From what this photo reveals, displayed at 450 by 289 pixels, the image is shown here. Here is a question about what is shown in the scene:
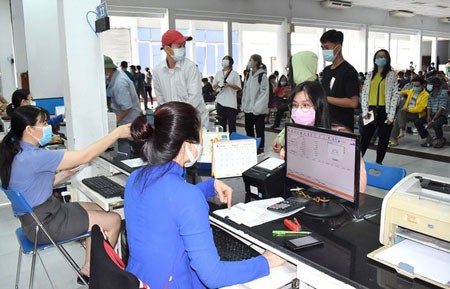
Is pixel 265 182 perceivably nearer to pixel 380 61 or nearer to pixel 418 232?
pixel 418 232

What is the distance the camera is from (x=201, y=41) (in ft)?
42.4

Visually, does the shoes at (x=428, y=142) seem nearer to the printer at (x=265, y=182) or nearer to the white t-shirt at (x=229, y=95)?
the white t-shirt at (x=229, y=95)

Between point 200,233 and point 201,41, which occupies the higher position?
point 201,41

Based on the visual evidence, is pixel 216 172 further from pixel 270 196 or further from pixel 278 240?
pixel 278 240

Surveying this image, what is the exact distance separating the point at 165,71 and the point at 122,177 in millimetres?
1088

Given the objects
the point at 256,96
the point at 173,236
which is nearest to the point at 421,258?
the point at 173,236

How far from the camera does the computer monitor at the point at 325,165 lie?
146 cm

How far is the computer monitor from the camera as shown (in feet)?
4.78

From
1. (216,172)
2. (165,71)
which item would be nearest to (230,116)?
(165,71)

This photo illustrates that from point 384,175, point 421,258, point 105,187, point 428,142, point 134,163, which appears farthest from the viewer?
point 428,142

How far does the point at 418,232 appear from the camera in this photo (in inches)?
49.9

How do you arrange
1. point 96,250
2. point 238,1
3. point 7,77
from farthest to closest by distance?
point 238,1, point 7,77, point 96,250

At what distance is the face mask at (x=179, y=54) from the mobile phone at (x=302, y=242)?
226cm

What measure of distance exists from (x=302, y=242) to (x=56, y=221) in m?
1.54
